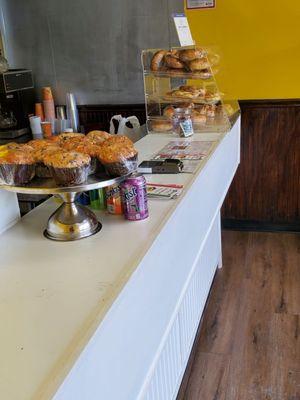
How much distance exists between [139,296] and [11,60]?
9.99 feet

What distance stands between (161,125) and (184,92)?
0.70 ft

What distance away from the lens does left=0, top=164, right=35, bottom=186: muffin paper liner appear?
1.13 meters

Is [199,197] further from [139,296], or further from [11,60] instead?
[11,60]

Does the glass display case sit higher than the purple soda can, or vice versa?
the glass display case

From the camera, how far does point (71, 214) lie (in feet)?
3.93

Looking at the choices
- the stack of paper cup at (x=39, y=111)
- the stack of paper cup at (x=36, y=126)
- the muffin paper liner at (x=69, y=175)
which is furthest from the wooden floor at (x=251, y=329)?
the stack of paper cup at (x=39, y=111)

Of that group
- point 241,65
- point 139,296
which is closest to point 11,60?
point 241,65

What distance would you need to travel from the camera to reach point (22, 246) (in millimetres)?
1149

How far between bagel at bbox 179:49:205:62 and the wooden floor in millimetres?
1332

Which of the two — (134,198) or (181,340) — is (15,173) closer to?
(134,198)

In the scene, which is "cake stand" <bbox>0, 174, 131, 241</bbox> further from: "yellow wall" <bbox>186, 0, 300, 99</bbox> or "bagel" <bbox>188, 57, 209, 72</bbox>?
"yellow wall" <bbox>186, 0, 300, 99</bbox>

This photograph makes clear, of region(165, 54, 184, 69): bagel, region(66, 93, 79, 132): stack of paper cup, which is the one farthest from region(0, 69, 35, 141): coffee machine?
region(165, 54, 184, 69): bagel

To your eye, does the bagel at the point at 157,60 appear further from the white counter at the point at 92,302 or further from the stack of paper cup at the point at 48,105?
the stack of paper cup at the point at 48,105

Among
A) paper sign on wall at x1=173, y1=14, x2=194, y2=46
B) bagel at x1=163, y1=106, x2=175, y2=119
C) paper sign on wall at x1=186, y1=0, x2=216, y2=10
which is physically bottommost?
bagel at x1=163, y1=106, x2=175, y2=119
